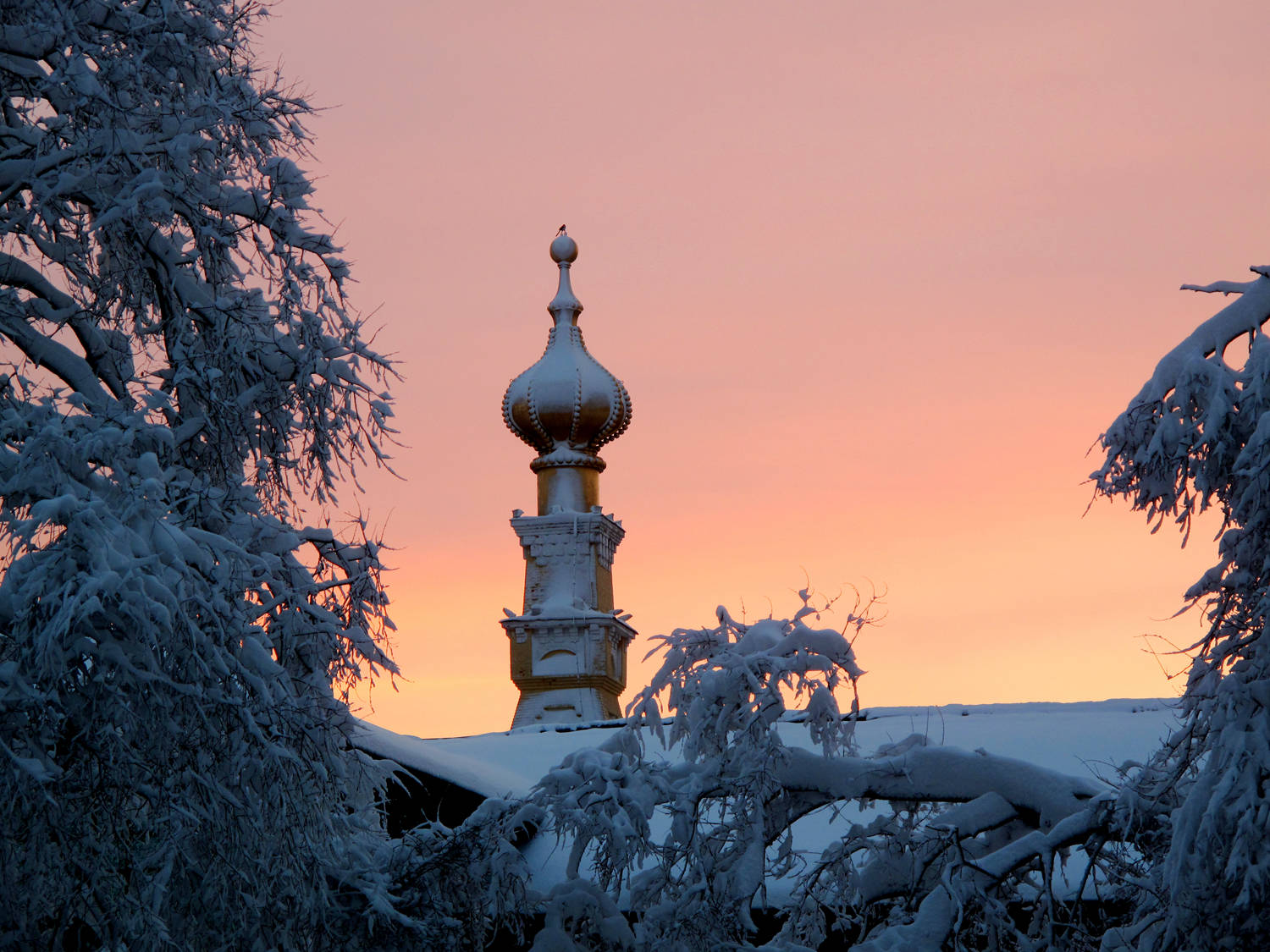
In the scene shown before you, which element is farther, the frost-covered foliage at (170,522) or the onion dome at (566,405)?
the onion dome at (566,405)

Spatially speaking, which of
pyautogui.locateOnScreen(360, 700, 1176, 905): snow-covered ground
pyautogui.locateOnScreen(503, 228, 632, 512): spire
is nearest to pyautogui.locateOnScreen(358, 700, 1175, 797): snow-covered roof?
pyautogui.locateOnScreen(360, 700, 1176, 905): snow-covered ground

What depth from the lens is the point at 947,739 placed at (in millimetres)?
16438

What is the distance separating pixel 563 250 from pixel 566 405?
557 cm

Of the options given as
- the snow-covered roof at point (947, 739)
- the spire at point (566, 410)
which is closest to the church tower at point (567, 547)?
the spire at point (566, 410)

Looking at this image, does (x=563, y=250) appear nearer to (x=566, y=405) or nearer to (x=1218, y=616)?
(x=566, y=405)

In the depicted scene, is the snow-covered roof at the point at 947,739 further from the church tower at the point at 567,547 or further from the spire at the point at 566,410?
the spire at the point at 566,410

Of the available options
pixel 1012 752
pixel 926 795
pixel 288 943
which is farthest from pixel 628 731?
pixel 1012 752

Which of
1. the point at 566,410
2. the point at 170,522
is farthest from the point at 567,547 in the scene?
the point at 170,522

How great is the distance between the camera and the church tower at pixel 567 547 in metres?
45.6

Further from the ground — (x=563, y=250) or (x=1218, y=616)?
(x=563, y=250)

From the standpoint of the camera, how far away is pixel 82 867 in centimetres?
652

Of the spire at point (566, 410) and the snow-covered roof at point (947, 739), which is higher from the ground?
the spire at point (566, 410)

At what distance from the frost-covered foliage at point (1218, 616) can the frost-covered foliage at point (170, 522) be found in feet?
→ 12.6

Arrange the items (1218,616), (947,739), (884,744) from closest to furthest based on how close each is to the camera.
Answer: (1218,616) → (884,744) → (947,739)
